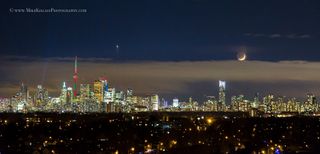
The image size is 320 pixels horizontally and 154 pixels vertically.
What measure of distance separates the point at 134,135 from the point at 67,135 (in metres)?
7.14

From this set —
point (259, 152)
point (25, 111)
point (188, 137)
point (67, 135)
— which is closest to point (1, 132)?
point (67, 135)

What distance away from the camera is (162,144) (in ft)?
227

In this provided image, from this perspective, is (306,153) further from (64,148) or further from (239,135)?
A: (239,135)

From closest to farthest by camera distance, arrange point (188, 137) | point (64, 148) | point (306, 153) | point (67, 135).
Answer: point (306, 153), point (64, 148), point (188, 137), point (67, 135)

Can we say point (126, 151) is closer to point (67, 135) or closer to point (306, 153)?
point (306, 153)

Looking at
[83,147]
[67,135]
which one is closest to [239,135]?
[67,135]

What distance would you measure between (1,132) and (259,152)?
42.5m

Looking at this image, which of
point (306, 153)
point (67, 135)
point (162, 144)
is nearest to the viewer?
point (306, 153)

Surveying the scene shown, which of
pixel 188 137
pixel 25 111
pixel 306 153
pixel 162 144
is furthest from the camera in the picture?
pixel 25 111

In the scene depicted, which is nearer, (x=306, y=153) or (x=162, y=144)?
(x=306, y=153)

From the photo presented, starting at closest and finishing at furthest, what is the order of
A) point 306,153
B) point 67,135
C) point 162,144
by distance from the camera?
point 306,153, point 162,144, point 67,135

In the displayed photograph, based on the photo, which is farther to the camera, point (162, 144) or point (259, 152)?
point (162, 144)

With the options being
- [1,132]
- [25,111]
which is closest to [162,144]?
[1,132]

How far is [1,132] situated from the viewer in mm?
92062
